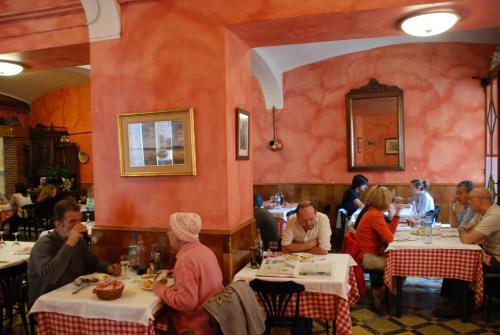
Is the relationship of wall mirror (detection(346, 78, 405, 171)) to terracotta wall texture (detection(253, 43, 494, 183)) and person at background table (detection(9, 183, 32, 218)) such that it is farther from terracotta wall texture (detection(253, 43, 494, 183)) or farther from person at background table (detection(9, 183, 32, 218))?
person at background table (detection(9, 183, 32, 218))

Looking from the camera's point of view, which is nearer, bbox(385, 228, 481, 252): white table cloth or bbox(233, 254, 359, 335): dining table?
bbox(233, 254, 359, 335): dining table

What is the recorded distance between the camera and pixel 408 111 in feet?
24.2

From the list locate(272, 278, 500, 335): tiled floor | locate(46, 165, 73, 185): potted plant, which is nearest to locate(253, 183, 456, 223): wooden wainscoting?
locate(272, 278, 500, 335): tiled floor

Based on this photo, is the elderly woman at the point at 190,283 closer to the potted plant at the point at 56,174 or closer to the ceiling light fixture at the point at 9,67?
the ceiling light fixture at the point at 9,67

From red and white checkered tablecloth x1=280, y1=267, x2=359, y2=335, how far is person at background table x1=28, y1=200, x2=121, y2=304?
1.39 meters

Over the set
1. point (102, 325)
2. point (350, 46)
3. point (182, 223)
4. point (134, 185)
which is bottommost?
point (102, 325)

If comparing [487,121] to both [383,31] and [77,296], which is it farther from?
[77,296]

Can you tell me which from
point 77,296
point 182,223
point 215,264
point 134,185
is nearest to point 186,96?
point 134,185

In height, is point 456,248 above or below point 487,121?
below

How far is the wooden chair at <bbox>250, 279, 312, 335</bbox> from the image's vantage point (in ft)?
9.03

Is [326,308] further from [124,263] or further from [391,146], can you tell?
[391,146]

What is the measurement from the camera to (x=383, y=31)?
340 cm

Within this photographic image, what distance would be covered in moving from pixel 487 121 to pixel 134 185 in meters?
6.02

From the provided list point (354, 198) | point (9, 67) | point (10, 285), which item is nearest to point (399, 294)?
point (354, 198)
